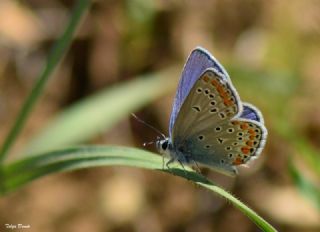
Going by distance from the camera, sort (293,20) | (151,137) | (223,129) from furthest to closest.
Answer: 1. (293,20)
2. (151,137)
3. (223,129)

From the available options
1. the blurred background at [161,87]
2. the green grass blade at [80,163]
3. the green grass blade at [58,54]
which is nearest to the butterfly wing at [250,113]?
the green grass blade at [80,163]

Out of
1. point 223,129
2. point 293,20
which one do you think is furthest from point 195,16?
point 223,129

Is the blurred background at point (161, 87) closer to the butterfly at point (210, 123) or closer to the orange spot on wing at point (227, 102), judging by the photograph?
the butterfly at point (210, 123)

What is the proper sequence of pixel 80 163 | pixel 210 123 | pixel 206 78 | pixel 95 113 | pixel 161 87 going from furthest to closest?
pixel 161 87 → pixel 95 113 → pixel 210 123 → pixel 206 78 → pixel 80 163

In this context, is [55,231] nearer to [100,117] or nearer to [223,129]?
[100,117]

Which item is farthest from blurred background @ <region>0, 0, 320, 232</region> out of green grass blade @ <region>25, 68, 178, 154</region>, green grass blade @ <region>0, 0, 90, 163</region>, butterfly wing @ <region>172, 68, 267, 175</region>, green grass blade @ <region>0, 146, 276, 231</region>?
green grass blade @ <region>0, 146, 276, 231</region>

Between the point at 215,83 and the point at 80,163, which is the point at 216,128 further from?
the point at 80,163

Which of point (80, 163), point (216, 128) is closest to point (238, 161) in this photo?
point (216, 128)
